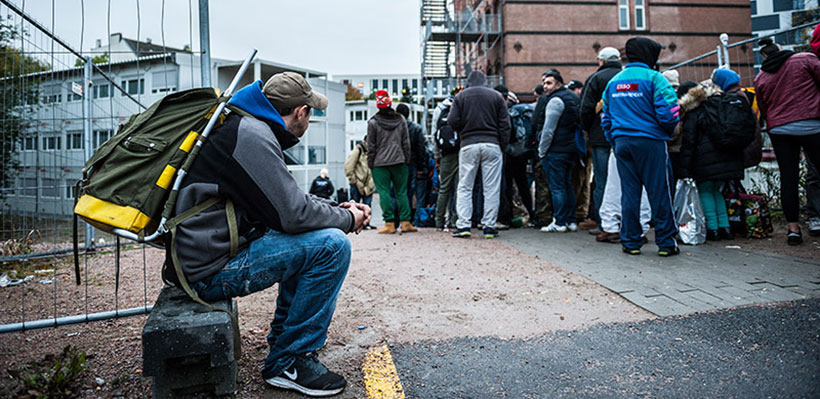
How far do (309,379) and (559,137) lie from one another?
566 centimetres

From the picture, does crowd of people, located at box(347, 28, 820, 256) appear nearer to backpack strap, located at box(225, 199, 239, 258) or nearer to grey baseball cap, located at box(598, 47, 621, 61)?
grey baseball cap, located at box(598, 47, 621, 61)

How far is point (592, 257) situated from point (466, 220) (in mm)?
2285

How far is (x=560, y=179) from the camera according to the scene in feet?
23.2

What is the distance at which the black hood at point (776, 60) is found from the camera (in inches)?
221

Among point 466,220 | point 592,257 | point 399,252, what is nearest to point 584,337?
point 592,257

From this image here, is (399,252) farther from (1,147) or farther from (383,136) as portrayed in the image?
(1,147)

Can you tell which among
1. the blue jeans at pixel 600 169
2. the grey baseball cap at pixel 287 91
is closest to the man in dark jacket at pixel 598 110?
the blue jeans at pixel 600 169

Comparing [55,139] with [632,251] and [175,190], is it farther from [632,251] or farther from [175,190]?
[632,251]

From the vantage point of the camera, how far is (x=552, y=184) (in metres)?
7.15

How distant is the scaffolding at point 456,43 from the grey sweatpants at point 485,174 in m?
17.2

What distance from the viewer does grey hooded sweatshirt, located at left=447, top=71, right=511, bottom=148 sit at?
6992 mm

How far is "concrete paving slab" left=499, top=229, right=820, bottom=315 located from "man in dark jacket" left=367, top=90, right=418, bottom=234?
2.61 metres

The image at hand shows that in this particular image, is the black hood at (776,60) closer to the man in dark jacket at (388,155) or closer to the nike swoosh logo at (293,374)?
the man in dark jacket at (388,155)

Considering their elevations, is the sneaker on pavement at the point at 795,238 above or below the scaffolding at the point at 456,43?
below
